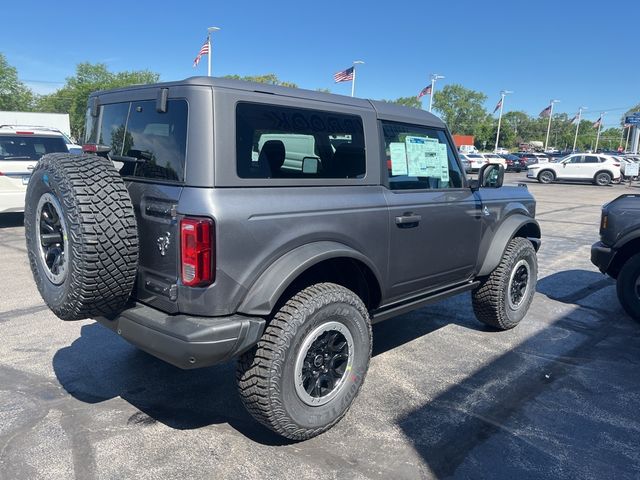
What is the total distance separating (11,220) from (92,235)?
9.51m

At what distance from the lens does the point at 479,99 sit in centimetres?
11081

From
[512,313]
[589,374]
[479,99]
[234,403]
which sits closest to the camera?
[234,403]

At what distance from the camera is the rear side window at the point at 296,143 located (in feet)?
8.84

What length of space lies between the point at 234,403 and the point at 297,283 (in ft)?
3.38

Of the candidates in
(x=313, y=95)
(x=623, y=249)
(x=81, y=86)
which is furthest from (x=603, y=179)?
(x=81, y=86)

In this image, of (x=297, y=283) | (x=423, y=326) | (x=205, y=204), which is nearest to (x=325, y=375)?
(x=297, y=283)

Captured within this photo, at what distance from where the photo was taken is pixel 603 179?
2789cm

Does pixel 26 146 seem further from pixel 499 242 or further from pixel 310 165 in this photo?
pixel 499 242

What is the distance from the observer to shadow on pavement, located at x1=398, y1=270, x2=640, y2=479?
2.77m

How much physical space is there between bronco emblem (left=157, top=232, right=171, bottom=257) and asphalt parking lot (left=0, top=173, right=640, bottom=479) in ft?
3.78

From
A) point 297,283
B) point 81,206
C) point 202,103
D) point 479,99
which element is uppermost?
point 479,99

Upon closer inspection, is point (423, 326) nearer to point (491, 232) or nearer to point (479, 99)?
point (491, 232)

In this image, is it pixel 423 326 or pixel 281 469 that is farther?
pixel 423 326

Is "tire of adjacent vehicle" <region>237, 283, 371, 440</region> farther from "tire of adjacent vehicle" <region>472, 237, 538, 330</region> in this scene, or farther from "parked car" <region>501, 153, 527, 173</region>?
"parked car" <region>501, 153, 527, 173</region>
